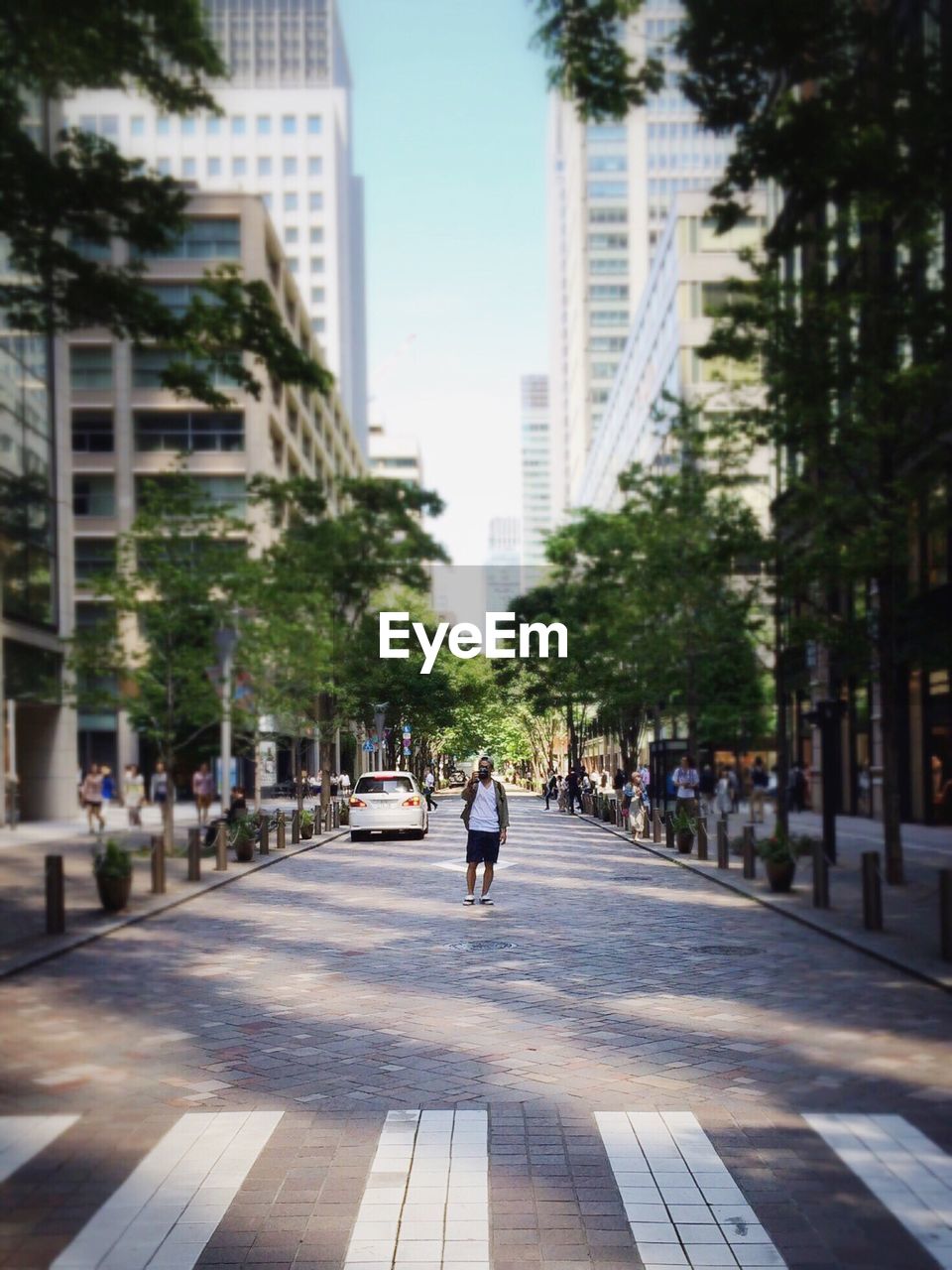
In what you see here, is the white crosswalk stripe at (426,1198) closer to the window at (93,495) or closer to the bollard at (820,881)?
the bollard at (820,881)

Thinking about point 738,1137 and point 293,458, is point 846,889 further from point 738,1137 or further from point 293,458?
point 293,458

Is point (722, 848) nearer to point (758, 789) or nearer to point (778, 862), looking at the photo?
point (778, 862)

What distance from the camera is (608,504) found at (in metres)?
89.2

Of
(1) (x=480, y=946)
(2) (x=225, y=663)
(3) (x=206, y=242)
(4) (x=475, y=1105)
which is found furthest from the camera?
(2) (x=225, y=663)

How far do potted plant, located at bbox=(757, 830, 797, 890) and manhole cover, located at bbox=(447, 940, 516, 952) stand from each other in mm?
6162

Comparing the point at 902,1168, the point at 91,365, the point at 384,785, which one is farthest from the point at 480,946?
the point at 384,785

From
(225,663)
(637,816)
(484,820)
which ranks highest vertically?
(225,663)

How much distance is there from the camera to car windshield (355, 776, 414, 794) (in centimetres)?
3325

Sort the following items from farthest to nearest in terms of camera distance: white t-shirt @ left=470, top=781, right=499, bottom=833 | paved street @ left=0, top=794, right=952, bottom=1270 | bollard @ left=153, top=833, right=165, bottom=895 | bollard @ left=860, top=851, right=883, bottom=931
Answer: bollard @ left=153, top=833, right=165, bottom=895 → white t-shirt @ left=470, top=781, right=499, bottom=833 → bollard @ left=860, top=851, right=883, bottom=931 → paved street @ left=0, top=794, right=952, bottom=1270

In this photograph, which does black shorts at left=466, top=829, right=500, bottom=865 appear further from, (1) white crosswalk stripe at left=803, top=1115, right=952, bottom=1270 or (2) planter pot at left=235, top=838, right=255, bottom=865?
(1) white crosswalk stripe at left=803, top=1115, right=952, bottom=1270

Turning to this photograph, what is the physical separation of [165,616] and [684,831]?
11418mm

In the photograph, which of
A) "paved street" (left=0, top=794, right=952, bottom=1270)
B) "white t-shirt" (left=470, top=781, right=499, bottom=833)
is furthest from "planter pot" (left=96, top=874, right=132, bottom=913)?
"white t-shirt" (left=470, top=781, right=499, bottom=833)

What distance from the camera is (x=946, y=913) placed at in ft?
37.8

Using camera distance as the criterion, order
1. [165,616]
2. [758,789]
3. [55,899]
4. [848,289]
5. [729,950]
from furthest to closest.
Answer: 1. [758,789]
2. [165,616]
3. [848,289]
4. [55,899]
5. [729,950]
